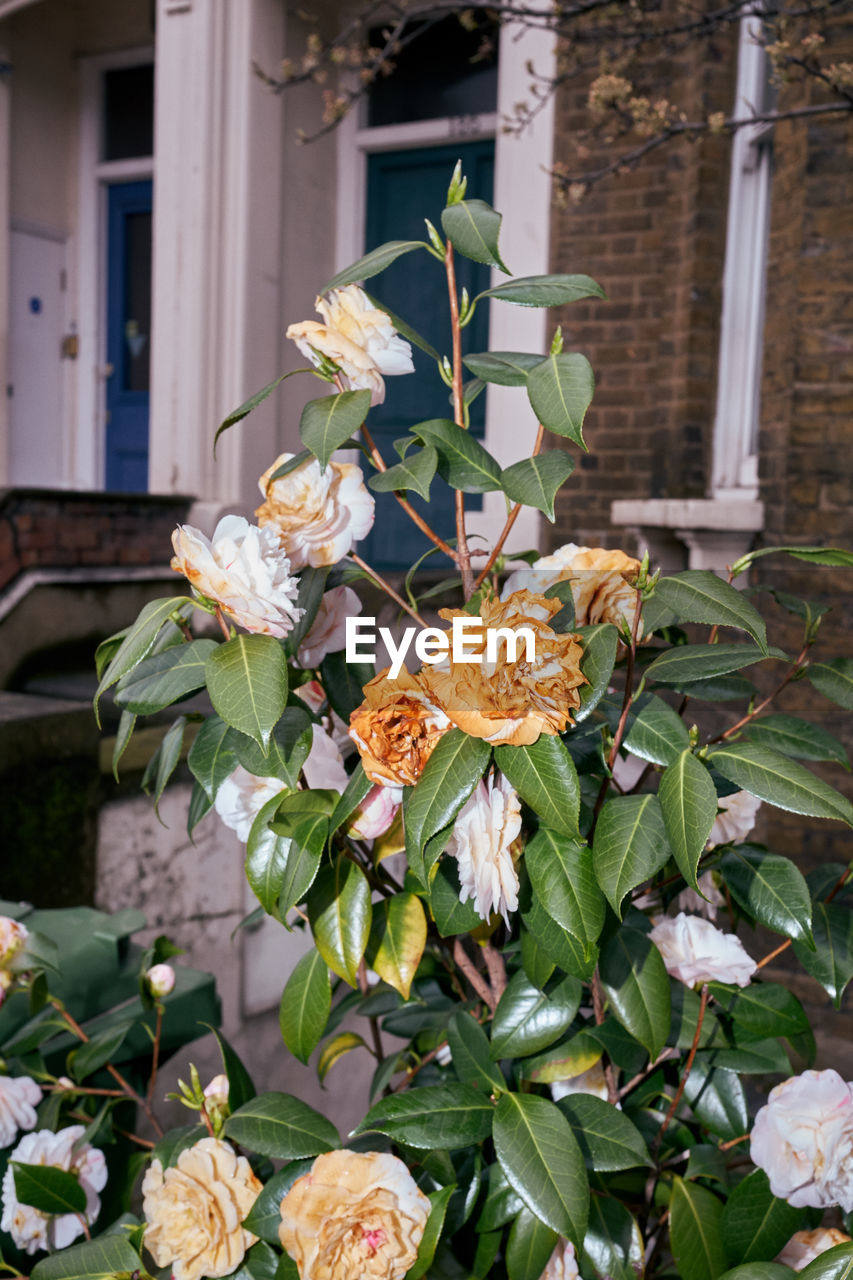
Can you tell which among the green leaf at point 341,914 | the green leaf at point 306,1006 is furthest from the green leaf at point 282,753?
the green leaf at point 306,1006

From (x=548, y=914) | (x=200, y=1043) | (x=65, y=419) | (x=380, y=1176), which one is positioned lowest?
(x=200, y=1043)

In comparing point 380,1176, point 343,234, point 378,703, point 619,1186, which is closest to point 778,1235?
point 619,1186

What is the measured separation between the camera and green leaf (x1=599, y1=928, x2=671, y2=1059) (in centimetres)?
91

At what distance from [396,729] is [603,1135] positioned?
40 centimetres

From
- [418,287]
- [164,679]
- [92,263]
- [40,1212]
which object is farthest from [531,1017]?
[92,263]

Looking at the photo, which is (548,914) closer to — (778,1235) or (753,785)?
Answer: (753,785)

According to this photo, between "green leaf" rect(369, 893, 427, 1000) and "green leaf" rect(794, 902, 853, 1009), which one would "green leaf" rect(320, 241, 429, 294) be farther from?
"green leaf" rect(794, 902, 853, 1009)

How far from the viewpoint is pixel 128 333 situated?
6.52 m

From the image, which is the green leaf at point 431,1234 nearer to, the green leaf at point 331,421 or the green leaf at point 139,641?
the green leaf at point 139,641

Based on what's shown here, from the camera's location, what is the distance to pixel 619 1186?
1.08 m

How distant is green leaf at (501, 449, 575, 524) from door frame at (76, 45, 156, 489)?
6.14m

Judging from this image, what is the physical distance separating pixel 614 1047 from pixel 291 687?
429 millimetres

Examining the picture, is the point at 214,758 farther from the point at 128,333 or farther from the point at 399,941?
the point at 128,333

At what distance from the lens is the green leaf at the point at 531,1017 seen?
3.11 feet
